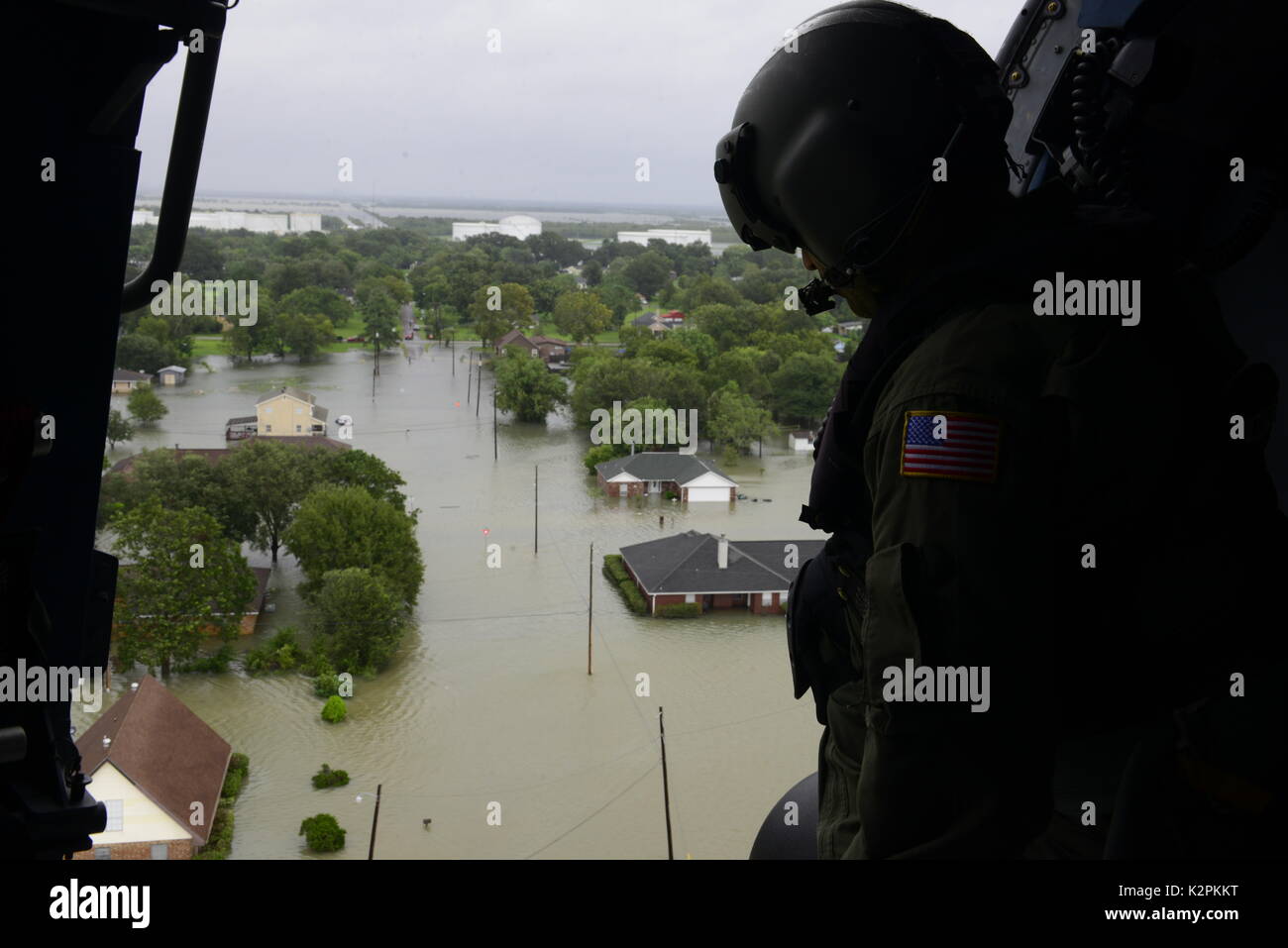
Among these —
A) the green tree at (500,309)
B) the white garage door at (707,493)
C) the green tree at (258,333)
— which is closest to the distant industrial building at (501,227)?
the green tree at (500,309)

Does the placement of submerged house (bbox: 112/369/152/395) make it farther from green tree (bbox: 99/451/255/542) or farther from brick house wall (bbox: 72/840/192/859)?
brick house wall (bbox: 72/840/192/859)

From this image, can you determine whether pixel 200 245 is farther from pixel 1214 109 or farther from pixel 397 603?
pixel 1214 109

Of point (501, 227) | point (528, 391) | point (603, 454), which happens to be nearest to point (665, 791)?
point (603, 454)

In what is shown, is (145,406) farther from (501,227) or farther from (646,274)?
(501,227)

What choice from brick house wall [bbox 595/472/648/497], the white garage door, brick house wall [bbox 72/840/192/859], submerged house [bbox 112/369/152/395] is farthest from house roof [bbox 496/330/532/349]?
brick house wall [bbox 72/840/192/859]

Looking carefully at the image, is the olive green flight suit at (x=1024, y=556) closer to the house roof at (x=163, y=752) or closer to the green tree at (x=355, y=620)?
the house roof at (x=163, y=752)

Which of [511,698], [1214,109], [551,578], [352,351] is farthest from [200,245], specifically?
[1214,109]
